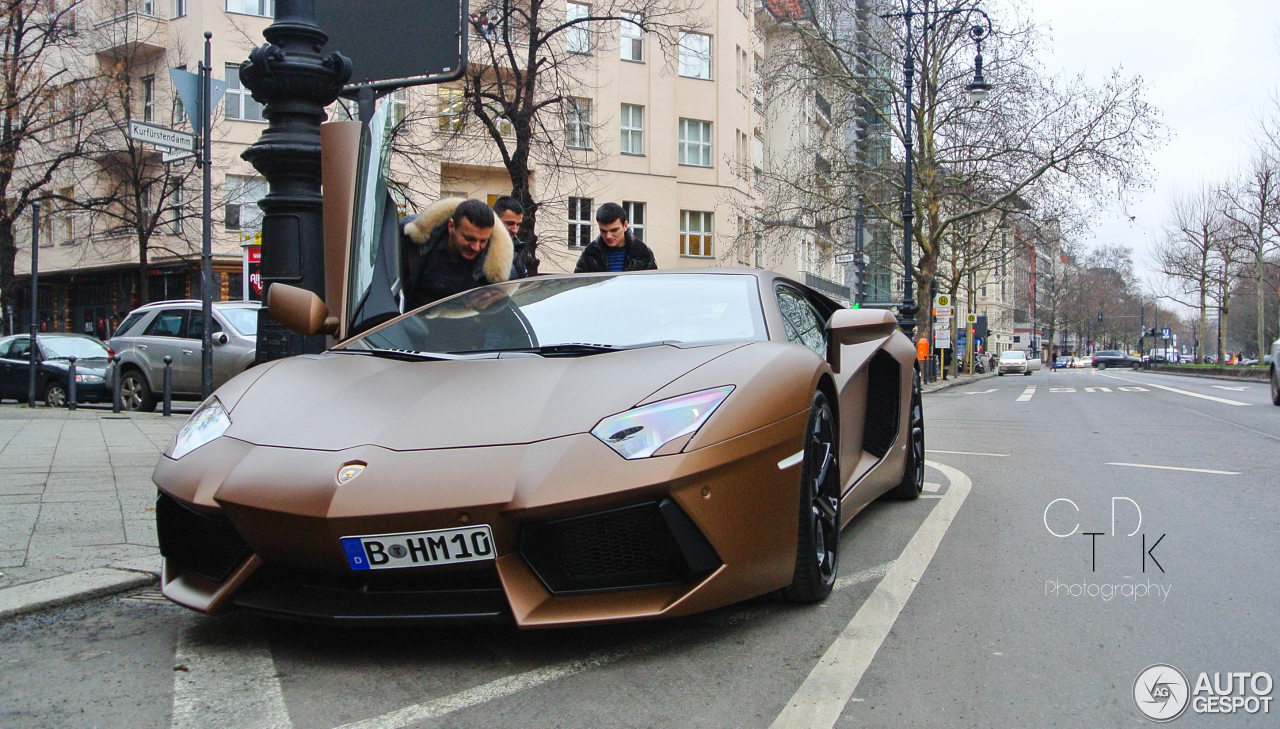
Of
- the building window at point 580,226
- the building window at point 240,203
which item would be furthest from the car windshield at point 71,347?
the building window at point 580,226

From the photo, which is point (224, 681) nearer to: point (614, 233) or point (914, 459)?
point (914, 459)

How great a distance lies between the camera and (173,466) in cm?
323

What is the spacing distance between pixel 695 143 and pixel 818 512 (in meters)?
35.4

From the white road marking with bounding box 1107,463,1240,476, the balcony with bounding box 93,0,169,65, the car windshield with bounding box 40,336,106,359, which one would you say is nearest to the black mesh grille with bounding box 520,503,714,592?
the white road marking with bounding box 1107,463,1240,476

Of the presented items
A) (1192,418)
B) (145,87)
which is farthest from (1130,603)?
(145,87)

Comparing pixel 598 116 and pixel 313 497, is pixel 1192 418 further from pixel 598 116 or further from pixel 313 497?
pixel 598 116

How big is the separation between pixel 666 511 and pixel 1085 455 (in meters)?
6.79

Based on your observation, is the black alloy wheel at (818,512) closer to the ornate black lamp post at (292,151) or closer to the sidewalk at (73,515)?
the sidewalk at (73,515)

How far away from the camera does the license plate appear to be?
271 centimetres

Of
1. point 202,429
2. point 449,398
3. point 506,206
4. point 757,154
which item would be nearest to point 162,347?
point 506,206

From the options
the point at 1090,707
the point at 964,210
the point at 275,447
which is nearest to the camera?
the point at 1090,707

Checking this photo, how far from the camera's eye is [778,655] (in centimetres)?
298

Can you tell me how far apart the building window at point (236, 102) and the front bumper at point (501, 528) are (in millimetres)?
29194

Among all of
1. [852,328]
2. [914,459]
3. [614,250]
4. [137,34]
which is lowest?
[914,459]
